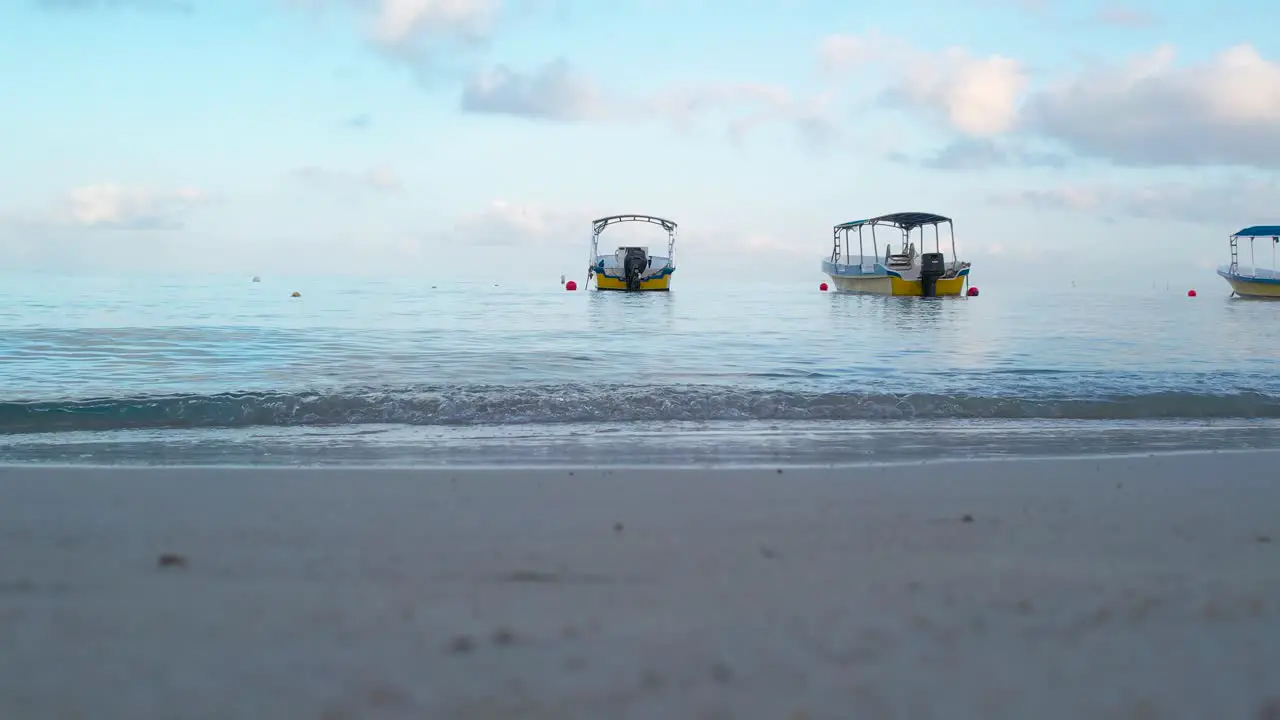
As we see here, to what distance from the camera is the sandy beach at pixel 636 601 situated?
1963 millimetres

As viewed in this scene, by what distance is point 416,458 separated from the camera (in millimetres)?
5535

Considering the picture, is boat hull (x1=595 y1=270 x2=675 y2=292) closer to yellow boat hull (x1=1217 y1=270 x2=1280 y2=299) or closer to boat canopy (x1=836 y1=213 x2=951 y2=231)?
boat canopy (x1=836 y1=213 x2=951 y2=231)

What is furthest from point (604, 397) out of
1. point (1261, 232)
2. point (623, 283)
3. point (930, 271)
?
point (1261, 232)

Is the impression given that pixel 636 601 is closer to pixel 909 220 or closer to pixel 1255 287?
pixel 909 220

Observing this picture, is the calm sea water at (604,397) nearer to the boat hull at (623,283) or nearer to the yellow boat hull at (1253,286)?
the boat hull at (623,283)

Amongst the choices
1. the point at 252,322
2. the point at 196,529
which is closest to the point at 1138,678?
the point at 196,529

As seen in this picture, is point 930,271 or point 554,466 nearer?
point 554,466

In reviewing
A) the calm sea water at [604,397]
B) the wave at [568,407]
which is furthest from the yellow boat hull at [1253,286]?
the wave at [568,407]

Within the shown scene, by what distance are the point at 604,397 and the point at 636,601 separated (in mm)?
5865

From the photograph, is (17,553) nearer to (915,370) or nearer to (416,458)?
(416,458)

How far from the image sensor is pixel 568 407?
8.01 metres

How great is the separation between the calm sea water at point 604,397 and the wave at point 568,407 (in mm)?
30

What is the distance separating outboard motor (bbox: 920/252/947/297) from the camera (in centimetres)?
4388

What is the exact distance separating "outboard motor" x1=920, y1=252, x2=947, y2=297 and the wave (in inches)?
1418
